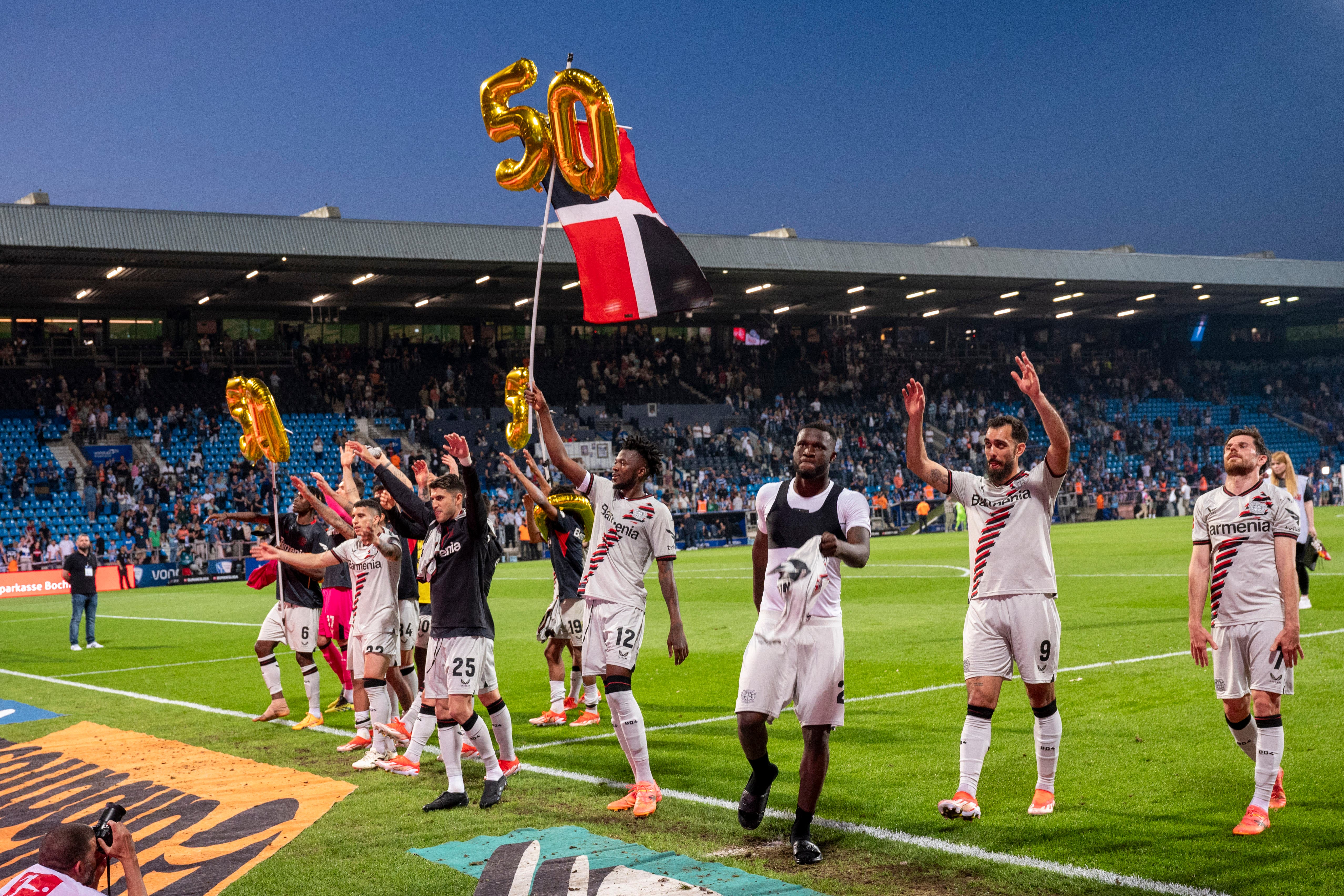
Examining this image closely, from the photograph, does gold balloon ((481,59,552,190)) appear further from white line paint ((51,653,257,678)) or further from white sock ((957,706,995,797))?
white line paint ((51,653,257,678))

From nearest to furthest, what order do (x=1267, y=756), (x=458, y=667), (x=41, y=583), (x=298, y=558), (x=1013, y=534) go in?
(x=1267, y=756) → (x=1013, y=534) → (x=458, y=667) → (x=298, y=558) → (x=41, y=583)

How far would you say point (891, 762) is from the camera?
827 cm

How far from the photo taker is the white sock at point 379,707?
9.00m

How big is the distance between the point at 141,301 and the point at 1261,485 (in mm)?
46230

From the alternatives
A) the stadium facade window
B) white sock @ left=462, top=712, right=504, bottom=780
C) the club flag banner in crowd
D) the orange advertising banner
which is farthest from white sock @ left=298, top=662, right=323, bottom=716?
the stadium facade window

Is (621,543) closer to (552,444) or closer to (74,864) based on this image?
(552,444)

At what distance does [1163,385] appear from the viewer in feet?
206

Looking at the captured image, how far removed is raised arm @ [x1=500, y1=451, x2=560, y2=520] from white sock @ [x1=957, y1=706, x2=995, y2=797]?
3.58 meters

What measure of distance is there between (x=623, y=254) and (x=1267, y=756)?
5.79 meters

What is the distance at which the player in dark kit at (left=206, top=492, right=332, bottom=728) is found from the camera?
11.5 metres

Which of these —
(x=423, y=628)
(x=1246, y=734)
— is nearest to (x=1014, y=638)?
(x=1246, y=734)

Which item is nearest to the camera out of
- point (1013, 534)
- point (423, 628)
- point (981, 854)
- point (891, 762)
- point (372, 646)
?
point (981, 854)

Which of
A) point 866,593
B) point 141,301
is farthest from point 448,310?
point 866,593

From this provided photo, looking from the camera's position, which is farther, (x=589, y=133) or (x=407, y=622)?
(x=407, y=622)
